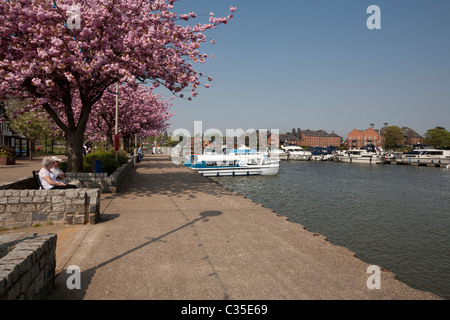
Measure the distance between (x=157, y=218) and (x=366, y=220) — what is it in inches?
415

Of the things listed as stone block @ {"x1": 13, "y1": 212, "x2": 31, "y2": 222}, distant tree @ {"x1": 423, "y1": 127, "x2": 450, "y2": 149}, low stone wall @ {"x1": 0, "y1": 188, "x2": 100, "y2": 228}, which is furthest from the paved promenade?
distant tree @ {"x1": 423, "y1": 127, "x2": 450, "y2": 149}

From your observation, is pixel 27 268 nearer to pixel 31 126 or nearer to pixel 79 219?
pixel 79 219

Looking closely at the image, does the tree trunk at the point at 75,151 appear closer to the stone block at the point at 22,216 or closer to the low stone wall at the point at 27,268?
the stone block at the point at 22,216

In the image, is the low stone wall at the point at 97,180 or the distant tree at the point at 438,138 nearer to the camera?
the low stone wall at the point at 97,180

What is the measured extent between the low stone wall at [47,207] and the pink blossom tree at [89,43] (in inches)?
186

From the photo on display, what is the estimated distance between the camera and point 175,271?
591cm

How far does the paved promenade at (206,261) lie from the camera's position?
5.14 meters

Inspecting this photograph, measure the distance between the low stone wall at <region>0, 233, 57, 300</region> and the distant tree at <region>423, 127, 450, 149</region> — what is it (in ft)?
550

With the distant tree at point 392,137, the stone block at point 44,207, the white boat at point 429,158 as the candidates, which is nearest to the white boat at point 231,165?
the stone block at point 44,207

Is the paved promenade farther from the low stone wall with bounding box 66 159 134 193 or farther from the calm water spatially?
the low stone wall with bounding box 66 159 134 193

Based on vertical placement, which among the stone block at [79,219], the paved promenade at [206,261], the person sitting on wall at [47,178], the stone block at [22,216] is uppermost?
the person sitting on wall at [47,178]

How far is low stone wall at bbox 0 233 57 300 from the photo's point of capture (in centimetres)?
348
